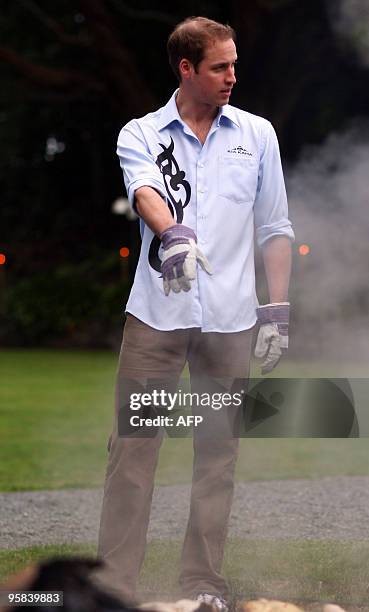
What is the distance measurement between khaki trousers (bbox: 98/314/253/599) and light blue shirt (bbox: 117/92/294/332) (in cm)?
8

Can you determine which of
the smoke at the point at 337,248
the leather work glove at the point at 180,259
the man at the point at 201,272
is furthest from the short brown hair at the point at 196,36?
the smoke at the point at 337,248

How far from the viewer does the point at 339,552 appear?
593cm

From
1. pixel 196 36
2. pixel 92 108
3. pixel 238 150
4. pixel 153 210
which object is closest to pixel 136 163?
pixel 153 210

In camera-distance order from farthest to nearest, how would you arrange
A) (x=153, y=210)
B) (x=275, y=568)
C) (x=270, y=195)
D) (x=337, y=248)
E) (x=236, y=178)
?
(x=337, y=248)
(x=275, y=568)
(x=270, y=195)
(x=236, y=178)
(x=153, y=210)

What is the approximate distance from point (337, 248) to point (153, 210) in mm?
2073

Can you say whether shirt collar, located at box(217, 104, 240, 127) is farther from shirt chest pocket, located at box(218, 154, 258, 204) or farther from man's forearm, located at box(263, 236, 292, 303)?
man's forearm, located at box(263, 236, 292, 303)

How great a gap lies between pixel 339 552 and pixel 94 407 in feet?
25.6

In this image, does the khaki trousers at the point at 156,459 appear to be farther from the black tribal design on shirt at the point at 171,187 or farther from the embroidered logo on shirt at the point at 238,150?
the embroidered logo on shirt at the point at 238,150

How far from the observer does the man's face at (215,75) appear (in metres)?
4.15

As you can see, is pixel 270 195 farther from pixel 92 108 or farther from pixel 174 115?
pixel 92 108

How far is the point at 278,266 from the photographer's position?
442 centimetres

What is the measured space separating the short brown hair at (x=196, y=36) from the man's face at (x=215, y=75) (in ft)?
0.06

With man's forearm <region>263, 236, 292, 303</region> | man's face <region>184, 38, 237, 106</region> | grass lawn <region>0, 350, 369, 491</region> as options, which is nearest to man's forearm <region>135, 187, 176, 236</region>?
man's face <region>184, 38, 237, 106</region>

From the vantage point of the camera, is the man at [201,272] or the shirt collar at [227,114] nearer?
the man at [201,272]
